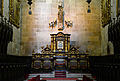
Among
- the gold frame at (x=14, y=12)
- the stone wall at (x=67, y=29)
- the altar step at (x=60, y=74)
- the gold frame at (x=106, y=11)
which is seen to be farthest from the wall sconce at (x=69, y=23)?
the altar step at (x=60, y=74)

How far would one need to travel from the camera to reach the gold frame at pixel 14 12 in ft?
48.1

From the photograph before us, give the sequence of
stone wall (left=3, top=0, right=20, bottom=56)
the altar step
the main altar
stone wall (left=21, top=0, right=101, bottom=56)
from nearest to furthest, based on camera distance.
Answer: the altar step, stone wall (left=3, top=0, right=20, bottom=56), the main altar, stone wall (left=21, top=0, right=101, bottom=56)

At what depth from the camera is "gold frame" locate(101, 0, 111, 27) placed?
14671mm

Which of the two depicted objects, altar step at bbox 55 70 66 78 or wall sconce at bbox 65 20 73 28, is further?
wall sconce at bbox 65 20 73 28

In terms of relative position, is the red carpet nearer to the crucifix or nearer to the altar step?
the altar step

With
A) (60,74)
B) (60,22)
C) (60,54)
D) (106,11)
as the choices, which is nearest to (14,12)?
(60,22)

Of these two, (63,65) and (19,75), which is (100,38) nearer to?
(63,65)

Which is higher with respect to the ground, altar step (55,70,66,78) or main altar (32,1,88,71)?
main altar (32,1,88,71)

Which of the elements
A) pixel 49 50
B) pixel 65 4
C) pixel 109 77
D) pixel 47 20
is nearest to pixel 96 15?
pixel 65 4

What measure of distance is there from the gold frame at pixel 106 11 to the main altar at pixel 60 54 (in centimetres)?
279

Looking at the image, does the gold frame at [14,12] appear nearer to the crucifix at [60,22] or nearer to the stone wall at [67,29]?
the stone wall at [67,29]

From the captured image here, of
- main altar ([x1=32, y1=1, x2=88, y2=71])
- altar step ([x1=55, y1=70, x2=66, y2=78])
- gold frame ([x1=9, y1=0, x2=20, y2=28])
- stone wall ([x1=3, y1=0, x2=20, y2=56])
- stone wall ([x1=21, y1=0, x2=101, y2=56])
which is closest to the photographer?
altar step ([x1=55, y1=70, x2=66, y2=78])

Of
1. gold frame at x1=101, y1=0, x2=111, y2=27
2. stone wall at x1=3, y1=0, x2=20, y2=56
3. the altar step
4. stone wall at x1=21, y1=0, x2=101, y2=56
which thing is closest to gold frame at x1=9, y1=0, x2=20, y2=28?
stone wall at x1=3, y1=0, x2=20, y2=56

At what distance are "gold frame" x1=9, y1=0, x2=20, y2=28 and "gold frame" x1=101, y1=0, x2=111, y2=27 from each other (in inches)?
272
